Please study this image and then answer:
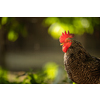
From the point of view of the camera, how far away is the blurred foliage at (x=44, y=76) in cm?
138

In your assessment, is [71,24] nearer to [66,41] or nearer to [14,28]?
[66,41]

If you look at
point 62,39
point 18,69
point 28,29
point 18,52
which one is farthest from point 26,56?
point 62,39

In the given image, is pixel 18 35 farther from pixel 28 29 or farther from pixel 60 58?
pixel 60 58

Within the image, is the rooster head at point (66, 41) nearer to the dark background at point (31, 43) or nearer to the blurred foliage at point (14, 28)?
the dark background at point (31, 43)

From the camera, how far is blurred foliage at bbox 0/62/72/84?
1.38 meters

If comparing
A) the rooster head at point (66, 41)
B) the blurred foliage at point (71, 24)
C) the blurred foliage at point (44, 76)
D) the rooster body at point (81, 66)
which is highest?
the blurred foliage at point (71, 24)

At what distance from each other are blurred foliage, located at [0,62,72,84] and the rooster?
1.86ft

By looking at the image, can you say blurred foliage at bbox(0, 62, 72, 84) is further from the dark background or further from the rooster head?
the rooster head

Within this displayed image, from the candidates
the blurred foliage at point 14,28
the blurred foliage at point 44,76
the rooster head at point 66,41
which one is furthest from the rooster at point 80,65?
the blurred foliage at point 14,28

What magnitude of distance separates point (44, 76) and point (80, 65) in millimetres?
878

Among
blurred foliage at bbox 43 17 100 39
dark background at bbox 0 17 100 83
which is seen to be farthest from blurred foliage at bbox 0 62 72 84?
blurred foliage at bbox 43 17 100 39

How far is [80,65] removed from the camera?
2.69 ft

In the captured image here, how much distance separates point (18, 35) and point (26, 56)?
358 mm

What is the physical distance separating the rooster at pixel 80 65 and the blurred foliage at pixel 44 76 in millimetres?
568
